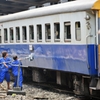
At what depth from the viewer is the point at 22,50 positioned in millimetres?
16094

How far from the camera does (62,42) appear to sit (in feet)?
41.7

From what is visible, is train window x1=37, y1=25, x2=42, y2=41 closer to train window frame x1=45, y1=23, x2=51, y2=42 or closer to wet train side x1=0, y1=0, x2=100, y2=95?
wet train side x1=0, y1=0, x2=100, y2=95

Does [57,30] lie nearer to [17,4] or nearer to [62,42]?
[62,42]

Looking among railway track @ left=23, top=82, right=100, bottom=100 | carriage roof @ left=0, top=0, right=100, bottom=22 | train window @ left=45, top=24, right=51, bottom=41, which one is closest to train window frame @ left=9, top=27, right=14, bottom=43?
carriage roof @ left=0, top=0, right=100, bottom=22

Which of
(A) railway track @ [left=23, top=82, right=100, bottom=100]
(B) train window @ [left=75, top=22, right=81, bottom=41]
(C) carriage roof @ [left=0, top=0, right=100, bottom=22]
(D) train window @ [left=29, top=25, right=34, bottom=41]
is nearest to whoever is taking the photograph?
(C) carriage roof @ [left=0, top=0, right=100, bottom=22]

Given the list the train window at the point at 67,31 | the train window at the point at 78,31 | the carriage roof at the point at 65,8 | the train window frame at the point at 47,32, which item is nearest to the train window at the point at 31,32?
the carriage roof at the point at 65,8

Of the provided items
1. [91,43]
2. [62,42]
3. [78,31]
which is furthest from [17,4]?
[91,43]

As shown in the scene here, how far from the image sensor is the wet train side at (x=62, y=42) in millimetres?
11070

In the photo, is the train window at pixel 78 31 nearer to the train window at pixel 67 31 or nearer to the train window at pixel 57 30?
the train window at pixel 67 31

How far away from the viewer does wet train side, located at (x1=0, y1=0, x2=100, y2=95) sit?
1107 centimetres

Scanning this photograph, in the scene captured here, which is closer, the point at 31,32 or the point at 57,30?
the point at 57,30

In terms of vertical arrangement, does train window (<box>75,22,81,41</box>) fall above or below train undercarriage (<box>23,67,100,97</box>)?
above

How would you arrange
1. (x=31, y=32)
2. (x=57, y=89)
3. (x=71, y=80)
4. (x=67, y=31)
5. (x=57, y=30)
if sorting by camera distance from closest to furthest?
(x=67, y=31), (x=57, y=30), (x=71, y=80), (x=57, y=89), (x=31, y=32)

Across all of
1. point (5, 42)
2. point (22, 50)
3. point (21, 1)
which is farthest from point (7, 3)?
point (22, 50)
